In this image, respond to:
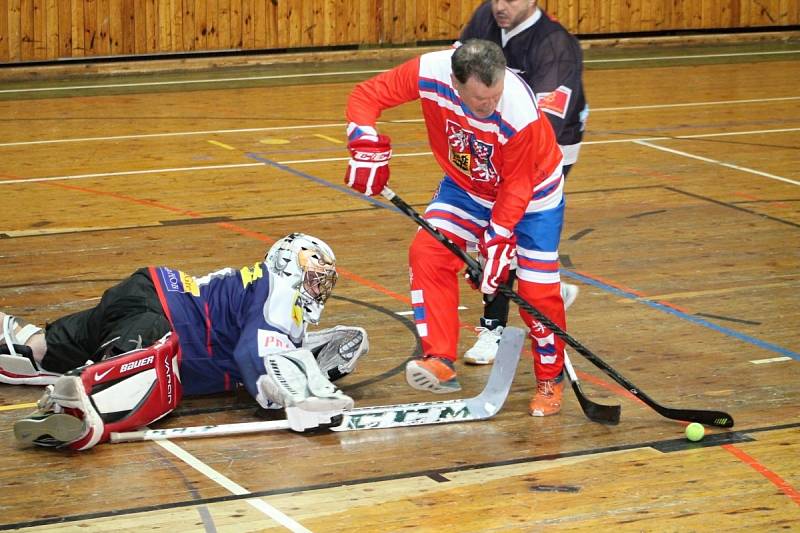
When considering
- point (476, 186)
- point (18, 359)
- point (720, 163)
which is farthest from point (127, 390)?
point (720, 163)

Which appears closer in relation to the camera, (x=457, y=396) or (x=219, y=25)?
(x=457, y=396)

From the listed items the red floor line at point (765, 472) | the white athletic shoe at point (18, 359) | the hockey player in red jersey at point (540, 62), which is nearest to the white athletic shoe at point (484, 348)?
the hockey player in red jersey at point (540, 62)

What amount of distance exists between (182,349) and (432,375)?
104 cm

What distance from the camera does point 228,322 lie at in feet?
17.6

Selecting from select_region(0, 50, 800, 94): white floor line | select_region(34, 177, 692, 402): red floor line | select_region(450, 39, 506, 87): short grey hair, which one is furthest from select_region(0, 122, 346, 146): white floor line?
select_region(450, 39, 506, 87): short grey hair

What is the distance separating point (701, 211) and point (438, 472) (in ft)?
15.4

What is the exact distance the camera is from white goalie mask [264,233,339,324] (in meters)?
5.31

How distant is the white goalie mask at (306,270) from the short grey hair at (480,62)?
3.18 ft

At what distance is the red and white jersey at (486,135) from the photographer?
5.18 meters

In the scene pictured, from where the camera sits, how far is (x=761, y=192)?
9469mm

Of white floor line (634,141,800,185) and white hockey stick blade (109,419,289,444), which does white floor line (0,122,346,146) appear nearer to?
white floor line (634,141,800,185)

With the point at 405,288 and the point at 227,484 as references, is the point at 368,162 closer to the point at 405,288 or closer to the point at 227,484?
the point at 227,484

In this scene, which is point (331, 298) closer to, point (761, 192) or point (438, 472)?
point (438, 472)

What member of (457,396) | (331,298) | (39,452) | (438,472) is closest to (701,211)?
(331,298)
